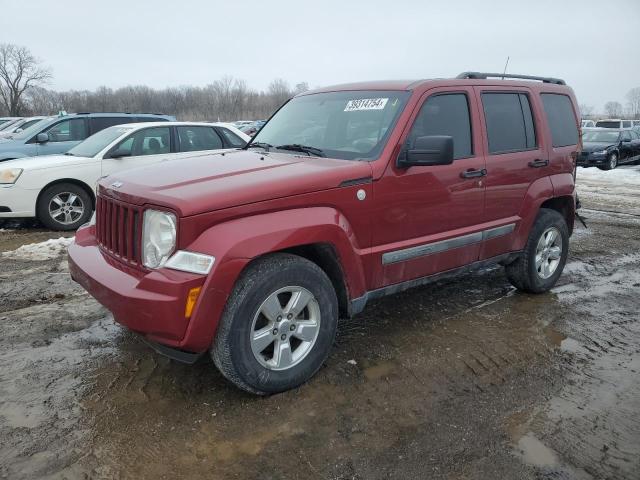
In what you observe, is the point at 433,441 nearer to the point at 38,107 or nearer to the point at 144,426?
the point at 144,426

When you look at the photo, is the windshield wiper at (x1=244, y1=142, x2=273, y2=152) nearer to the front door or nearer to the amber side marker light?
the front door

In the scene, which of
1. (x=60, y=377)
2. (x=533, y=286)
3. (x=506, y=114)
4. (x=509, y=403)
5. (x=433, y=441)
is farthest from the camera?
(x=533, y=286)

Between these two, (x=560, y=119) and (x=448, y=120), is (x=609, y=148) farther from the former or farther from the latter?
(x=448, y=120)

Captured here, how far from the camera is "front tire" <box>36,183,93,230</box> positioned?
7664 millimetres

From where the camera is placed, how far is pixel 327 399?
3.21 m

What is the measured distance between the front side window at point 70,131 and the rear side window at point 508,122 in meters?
9.04

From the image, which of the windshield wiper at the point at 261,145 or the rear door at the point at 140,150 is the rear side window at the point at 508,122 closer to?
the windshield wiper at the point at 261,145

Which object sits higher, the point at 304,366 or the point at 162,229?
the point at 162,229

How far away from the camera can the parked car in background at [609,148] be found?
1814cm

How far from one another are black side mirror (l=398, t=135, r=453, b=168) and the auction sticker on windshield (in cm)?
52

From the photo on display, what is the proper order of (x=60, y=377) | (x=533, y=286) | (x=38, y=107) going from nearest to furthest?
1. (x=60, y=377)
2. (x=533, y=286)
3. (x=38, y=107)

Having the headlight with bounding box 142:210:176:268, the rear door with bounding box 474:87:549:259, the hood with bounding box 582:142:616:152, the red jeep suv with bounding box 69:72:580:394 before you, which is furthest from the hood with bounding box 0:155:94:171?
the hood with bounding box 582:142:616:152

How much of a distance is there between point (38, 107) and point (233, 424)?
298ft

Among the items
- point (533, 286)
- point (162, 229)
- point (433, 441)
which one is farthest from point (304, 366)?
point (533, 286)
